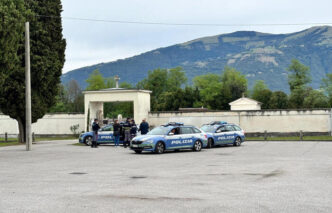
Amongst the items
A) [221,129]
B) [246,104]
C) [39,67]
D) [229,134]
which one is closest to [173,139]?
[221,129]

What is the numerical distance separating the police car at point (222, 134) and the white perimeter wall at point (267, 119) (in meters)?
16.3

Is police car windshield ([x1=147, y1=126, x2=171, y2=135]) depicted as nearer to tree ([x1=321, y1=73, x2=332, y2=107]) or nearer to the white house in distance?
the white house in distance

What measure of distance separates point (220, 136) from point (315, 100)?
77482mm

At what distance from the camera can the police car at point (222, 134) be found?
3102 cm

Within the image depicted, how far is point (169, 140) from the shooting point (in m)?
26.2

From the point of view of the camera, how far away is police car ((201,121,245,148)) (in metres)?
31.0

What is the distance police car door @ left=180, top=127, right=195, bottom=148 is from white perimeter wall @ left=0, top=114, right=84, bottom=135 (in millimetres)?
28284

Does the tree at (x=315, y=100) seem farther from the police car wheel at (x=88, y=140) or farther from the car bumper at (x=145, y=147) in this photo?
the car bumper at (x=145, y=147)

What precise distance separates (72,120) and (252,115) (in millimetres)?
18969

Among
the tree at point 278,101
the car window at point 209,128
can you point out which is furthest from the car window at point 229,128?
the tree at point 278,101

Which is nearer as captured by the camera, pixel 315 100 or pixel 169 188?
pixel 169 188

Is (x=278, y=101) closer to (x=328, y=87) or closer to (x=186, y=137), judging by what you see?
(x=328, y=87)

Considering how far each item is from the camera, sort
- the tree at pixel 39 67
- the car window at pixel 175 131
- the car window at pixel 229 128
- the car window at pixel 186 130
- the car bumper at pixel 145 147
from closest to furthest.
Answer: the car bumper at pixel 145 147 < the car window at pixel 175 131 < the car window at pixel 186 130 < the car window at pixel 229 128 < the tree at pixel 39 67

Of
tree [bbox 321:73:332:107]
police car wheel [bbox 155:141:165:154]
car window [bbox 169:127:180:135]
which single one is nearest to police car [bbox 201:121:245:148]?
car window [bbox 169:127:180:135]
